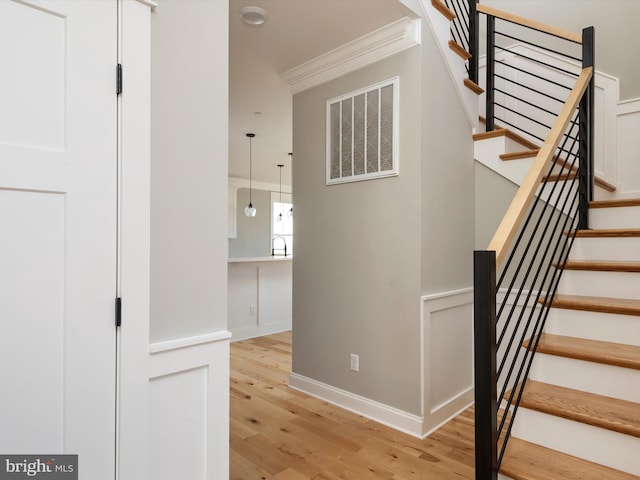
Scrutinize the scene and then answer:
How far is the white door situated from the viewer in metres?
1.09

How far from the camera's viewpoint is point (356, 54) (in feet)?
9.37

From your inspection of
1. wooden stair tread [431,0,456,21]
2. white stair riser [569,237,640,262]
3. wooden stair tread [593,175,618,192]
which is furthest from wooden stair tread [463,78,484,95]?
white stair riser [569,237,640,262]

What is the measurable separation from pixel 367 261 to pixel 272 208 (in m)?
6.89

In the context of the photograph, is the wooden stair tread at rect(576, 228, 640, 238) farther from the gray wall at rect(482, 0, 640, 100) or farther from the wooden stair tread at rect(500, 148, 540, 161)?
the gray wall at rect(482, 0, 640, 100)

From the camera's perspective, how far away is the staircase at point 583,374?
56.4 inches

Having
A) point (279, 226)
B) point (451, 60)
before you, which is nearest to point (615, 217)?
point (451, 60)

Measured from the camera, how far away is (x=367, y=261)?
2869 mm

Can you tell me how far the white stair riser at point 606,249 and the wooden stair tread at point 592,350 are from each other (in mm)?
662

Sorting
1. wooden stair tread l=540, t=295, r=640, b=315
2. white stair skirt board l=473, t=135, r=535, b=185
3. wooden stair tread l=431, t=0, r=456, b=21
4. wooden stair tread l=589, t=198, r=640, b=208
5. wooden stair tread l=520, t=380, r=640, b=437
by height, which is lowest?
wooden stair tread l=520, t=380, r=640, b=437

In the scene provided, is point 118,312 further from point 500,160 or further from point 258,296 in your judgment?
point 258,296

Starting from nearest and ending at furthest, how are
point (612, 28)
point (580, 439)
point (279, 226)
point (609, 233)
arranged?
point (580, 439) < point (609, 233) < point (612, 28) < point (279, 226)

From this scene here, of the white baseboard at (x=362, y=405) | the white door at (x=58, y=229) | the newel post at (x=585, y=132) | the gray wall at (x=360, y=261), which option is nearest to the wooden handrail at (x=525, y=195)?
the newel post at (x=585, y=132)

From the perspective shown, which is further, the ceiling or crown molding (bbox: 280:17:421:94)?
crown molding (bbox: 280:17:421:94)

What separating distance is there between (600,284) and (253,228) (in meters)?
7.67
